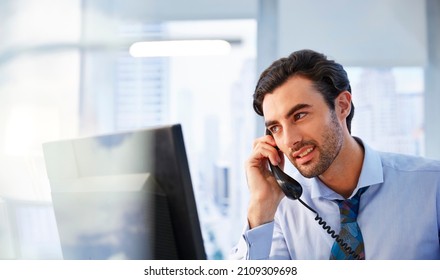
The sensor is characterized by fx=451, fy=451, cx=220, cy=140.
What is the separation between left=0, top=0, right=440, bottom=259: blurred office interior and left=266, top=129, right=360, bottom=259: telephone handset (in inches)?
6.4

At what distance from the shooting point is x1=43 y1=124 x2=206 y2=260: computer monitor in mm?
728

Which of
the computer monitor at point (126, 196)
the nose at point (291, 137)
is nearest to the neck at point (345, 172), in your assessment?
the nose at point (291, 137)

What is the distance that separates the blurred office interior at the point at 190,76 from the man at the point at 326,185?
104mm

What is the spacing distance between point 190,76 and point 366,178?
55cm

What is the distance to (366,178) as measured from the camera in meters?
1.06

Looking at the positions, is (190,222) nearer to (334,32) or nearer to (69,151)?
(69,151)

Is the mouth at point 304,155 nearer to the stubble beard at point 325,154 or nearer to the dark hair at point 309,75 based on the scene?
the stubble beard at point 325,154

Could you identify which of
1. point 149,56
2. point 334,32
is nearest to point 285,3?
point 334,32

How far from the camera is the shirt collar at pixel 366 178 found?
1054 millimetres

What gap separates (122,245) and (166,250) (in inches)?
7.4

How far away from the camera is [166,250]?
792 millimetres

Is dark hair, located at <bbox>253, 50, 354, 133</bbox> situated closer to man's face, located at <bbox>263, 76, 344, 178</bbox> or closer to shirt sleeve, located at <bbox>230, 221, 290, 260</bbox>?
man's face, located at <bbox>263, 76, 344, 178</bbox>

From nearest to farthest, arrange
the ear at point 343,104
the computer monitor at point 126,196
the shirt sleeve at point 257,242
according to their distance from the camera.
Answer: the computer monitor at point 126,196 → the shirt sleeve at point 257,242 → the ear at point 343,104

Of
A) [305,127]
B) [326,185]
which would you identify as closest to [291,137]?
[305,127]
